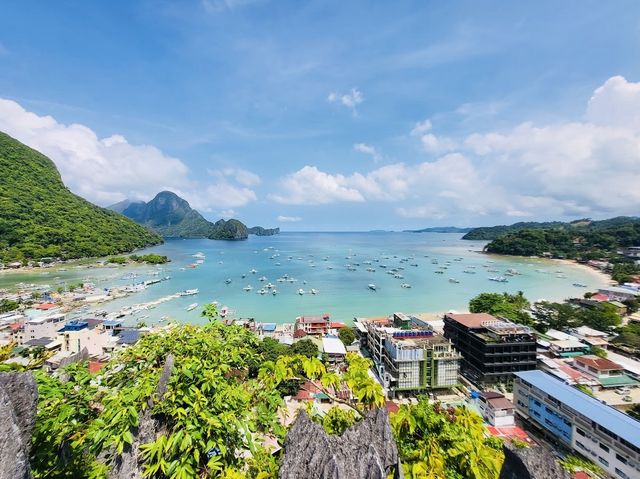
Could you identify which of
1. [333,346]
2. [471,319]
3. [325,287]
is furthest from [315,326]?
[325,287]

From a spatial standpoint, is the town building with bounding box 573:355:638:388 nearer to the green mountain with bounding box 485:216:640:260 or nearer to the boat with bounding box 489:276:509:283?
the boat with bounding box 489:276:509:283

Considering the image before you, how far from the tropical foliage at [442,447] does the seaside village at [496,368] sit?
3.64m

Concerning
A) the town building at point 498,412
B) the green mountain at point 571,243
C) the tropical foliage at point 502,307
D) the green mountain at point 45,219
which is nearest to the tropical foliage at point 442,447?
the town building at point 498,412

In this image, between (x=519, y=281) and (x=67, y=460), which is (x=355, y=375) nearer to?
(x=67, y=460)

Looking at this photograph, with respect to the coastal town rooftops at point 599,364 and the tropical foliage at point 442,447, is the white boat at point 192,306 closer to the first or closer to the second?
the tropical foliage at point 442,447

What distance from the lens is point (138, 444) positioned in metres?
1.98

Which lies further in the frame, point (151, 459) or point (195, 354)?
point (195, 354)

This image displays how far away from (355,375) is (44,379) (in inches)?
102

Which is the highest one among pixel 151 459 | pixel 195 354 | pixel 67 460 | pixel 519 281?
pixel 195 354

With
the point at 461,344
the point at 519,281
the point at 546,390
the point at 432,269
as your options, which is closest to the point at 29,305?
the point at 461,344

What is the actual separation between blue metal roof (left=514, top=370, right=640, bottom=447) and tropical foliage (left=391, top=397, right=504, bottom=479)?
10214 millimetres

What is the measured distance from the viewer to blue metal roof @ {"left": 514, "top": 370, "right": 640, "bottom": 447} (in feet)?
28.5

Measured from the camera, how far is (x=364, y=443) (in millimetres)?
1578

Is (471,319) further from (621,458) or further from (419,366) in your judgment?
(621,458)
